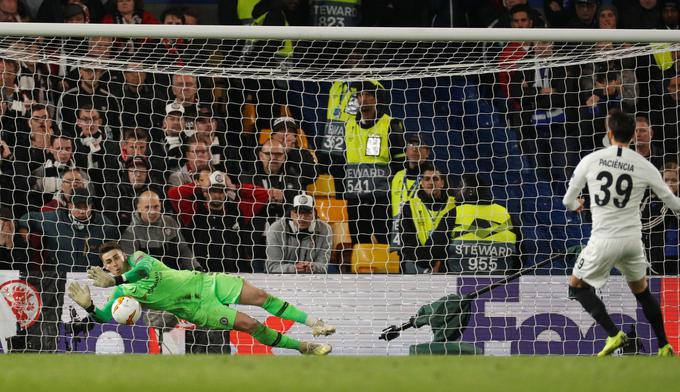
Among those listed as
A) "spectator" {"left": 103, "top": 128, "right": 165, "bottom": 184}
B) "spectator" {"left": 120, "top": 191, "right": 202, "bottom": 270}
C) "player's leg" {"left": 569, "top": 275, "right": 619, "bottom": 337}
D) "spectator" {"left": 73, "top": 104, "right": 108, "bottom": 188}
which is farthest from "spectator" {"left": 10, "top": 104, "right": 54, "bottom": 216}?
"player's leg" {"left": 569, "top": 275, "right": 619, "bottom": 337}

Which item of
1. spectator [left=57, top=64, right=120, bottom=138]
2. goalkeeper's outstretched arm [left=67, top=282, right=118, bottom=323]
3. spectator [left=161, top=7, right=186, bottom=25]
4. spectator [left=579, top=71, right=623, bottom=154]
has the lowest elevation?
goalkeeper's outstretched arm [left=67, top=282, right=118, bottom=323]

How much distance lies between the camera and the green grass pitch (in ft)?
18.1

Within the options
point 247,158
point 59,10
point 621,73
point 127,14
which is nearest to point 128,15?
point 127,14

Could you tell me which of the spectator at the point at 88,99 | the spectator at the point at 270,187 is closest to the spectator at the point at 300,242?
the spectator at the point at 270,187

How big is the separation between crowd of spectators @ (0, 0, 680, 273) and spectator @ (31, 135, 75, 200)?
1cm

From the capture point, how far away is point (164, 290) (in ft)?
32.9

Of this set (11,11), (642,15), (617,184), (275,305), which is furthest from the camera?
(642,15)

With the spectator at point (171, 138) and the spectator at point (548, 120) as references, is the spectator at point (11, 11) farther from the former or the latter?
the spectator at point (548, 120)

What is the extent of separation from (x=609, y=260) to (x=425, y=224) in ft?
9.02

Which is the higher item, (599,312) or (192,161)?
(192,161)

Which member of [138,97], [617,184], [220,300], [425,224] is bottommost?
[220,300]

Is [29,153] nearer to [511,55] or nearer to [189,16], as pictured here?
[189,16]

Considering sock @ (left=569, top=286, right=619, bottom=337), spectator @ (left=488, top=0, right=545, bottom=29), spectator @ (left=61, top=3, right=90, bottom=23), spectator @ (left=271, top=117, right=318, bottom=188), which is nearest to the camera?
sock @ (left=569, top=286, right=619, bottom=337)

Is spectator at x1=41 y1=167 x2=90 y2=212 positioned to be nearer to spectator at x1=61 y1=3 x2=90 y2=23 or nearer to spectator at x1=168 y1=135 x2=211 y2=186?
spectator at x1=168 y1=135 x2=211 y2=186
